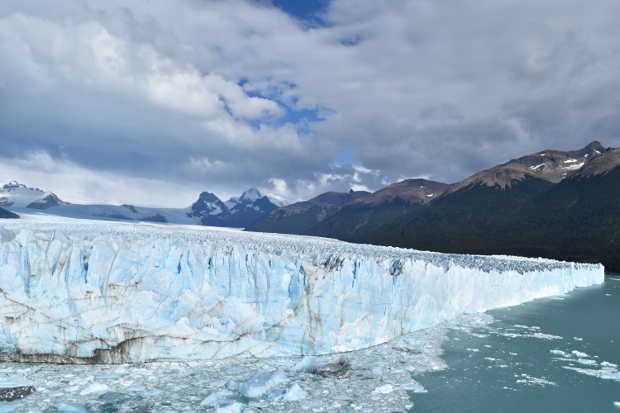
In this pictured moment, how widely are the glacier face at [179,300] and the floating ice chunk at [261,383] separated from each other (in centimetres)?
208

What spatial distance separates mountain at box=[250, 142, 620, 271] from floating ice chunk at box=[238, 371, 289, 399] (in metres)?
68.2

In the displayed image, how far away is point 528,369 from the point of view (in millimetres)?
11242

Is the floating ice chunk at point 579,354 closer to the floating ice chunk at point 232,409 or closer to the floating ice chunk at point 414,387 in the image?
the floating ice chunk at point 414,387

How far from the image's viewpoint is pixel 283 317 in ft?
40.5

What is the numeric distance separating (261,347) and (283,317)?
110 centimetres

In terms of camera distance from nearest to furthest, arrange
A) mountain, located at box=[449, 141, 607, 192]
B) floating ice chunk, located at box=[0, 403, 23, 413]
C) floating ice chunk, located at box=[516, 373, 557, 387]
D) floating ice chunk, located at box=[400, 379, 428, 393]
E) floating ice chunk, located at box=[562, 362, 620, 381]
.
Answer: floating ice chunk, located at box=[0, 403, 23, 413] < floating ice chunk, located at box=[400, 379, 428, 393] < floating ice chunk, located at box=[516, 373, 557, 387] < floating ice chunk, located at box=[562, 362, 620, 381] < mountain, located at box=[449, 141, 607, 192]

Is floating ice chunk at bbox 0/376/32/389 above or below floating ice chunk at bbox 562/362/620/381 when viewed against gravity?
below

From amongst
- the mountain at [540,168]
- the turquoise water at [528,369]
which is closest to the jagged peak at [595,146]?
the mountain at [540,168]

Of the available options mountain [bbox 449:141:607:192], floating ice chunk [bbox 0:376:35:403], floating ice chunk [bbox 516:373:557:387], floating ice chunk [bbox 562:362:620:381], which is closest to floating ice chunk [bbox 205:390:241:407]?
floating ice chunk [bbox 0:376:35:403]

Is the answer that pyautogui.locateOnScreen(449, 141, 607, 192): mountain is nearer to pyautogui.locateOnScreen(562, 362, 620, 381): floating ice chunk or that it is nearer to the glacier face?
pyautogui.locateOnScreen(562, 362, 620, 381): floating ice chunk

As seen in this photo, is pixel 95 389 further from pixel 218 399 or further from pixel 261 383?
pixel 261 383

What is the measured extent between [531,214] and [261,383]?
11314 cm

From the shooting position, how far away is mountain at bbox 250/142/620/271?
7912 centimetres

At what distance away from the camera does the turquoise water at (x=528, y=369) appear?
8.98 m
